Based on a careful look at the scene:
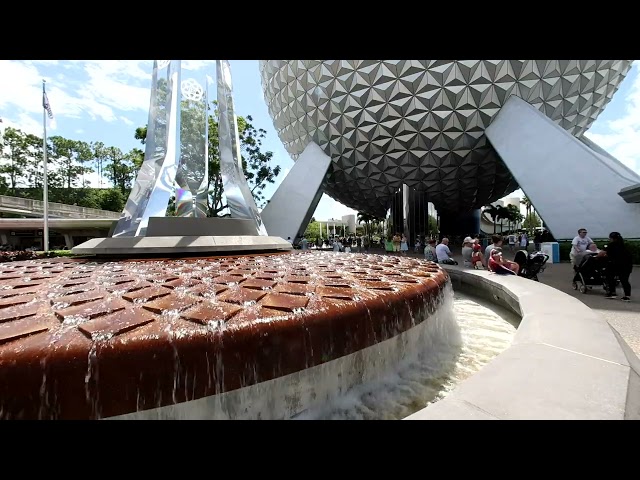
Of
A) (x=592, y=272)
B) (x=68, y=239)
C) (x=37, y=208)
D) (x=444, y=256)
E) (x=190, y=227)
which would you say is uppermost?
(x=190, y=227)

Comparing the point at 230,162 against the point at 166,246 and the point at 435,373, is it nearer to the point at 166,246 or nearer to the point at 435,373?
the point at 166,246

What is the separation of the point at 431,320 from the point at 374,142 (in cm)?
1766

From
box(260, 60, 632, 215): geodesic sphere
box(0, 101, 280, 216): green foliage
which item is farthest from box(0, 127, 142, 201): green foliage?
box(260, 60, 632, 215): geodesic sphere

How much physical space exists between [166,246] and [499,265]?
778cm

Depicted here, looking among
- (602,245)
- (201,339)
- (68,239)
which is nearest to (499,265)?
(201,339)

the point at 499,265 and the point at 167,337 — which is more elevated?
the point at 167,337

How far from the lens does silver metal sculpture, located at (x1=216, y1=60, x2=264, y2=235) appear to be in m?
11.2

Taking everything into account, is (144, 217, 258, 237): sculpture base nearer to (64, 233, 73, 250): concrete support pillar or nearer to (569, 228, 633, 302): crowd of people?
(569, 228, 633, 302): crowd of people

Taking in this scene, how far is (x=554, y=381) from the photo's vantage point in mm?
1941

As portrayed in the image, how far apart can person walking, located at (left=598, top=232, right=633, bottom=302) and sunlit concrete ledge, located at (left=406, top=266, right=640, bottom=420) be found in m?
3.59
